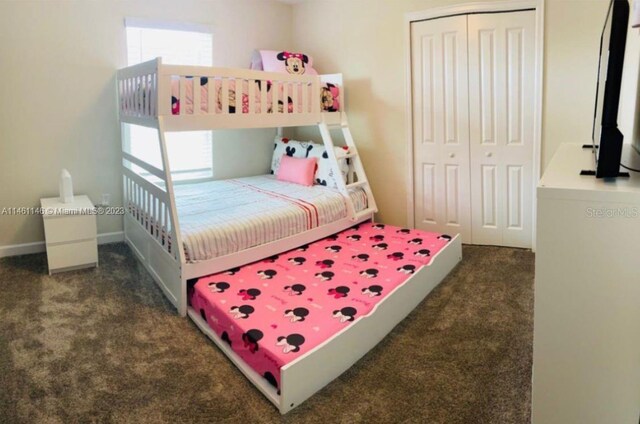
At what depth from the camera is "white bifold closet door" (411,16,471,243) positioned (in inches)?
160

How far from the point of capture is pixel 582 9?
11.5ft

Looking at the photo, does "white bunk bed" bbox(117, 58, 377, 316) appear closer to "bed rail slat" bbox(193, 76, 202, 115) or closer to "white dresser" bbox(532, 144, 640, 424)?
"bed rail slat" bbox(193, 76, 202, 115)

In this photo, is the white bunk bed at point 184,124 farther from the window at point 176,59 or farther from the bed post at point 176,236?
the window at point 176,59

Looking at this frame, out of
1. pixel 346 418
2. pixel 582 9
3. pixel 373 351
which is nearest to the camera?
pixel 346 418

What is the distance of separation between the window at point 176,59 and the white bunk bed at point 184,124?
0.70ft

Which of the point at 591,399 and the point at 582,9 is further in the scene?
the point at 582,9

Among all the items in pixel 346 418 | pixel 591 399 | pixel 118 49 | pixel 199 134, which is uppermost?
pixel 118 49

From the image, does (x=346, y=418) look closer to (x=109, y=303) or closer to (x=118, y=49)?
(x=109, y=303)

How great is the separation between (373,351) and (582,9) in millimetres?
2895

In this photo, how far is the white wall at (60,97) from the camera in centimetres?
372

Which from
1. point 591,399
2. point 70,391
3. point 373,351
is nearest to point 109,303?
point 70,391

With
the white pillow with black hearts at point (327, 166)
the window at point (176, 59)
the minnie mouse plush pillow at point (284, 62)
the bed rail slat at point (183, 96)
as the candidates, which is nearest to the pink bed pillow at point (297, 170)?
the white pillow with black hearts at point (327, 166)

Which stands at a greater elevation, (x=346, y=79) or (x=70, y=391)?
(x=346, y=79)

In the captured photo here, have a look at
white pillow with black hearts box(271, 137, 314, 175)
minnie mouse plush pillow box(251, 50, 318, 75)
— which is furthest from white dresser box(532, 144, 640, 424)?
minnie mouse plush pillow box(251, 50, 318, 75)
